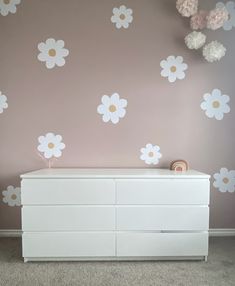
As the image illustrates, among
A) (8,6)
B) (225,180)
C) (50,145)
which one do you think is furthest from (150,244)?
(8,6)

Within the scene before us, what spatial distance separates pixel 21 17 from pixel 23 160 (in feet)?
4.01

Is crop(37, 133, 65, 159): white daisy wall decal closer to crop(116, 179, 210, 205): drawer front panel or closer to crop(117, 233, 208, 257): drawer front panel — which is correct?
crop(116, 179, 210, 205): drawer front panel

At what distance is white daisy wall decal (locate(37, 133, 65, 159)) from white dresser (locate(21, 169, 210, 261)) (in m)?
0.47

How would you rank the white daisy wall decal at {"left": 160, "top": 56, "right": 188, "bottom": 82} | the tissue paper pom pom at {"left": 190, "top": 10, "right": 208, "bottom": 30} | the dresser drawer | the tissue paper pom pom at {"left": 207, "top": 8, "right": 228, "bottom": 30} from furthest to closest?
the white daisy wall decal at {"left": 160, "top": 56, "right": 188, "bottom": 82}, the tissue paper pom pom at {"left": 190, "top": 10, "right": 208, "bottom": 30}, the tissue paper pom pom at {"left": 207, "top": 8, "right": 228, "bottom": 30}, the dresser drawer

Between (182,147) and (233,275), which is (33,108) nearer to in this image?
(182,147)

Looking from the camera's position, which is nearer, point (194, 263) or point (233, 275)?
point (233, 275)

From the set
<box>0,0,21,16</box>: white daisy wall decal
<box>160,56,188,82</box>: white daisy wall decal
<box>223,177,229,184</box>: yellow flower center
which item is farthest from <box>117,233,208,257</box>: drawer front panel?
<box>0,0,21,16</box>: white daisy wall decal

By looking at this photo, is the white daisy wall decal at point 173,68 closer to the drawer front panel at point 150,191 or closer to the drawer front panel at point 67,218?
the drawer front panel at point 150,191

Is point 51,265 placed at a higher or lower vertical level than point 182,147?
lower

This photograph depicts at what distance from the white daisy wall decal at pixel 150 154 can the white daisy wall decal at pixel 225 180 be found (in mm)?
543

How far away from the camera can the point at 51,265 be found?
2139 millimetres

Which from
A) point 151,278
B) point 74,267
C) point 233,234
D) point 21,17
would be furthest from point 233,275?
point 21,17

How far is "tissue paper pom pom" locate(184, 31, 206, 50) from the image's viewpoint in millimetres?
→ 2477

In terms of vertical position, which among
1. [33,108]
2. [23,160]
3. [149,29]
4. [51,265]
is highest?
[149,29]
